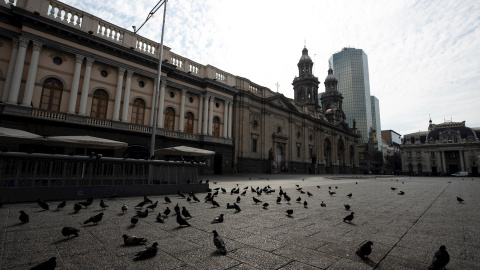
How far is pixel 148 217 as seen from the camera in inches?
233

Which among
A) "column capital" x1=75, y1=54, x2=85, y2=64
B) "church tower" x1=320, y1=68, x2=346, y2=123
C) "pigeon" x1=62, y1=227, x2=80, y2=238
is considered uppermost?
"church tower" x1=320, y1=68, x2=346, y2=123

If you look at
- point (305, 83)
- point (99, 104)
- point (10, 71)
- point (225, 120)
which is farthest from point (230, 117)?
point (305, 83)

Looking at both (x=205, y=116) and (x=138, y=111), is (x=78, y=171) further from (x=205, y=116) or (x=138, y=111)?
(x=205, y=116)

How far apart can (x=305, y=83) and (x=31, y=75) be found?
175 feet

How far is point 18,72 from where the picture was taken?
1711cm

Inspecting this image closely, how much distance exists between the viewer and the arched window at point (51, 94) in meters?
18.6

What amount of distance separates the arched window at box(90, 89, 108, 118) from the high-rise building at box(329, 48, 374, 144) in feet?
423

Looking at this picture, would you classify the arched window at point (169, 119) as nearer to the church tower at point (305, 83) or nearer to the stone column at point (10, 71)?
the stone column at point (10, 71)

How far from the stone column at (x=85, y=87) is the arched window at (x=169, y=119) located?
7.75 m

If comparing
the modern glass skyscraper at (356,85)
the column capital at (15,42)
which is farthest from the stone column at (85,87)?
the modern glass skyscraper at (356,85)

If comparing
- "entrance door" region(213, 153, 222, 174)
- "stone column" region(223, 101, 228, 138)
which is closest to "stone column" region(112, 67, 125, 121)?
"entrance door" region(213, 153, 222, 174)

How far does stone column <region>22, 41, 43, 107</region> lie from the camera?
56.6 feet

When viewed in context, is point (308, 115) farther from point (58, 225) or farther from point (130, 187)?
point (58, 225)

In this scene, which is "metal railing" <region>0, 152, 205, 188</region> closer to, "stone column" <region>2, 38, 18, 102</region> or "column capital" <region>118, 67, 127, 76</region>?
"stone column" <region>2, 38, 18, 102</region>
